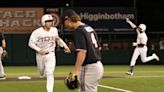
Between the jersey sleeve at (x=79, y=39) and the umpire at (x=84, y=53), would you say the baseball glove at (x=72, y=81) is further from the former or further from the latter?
the jersey sleeve at (x=79, y=39)

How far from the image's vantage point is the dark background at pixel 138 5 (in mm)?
37750

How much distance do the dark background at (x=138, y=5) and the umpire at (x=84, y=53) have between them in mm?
26884

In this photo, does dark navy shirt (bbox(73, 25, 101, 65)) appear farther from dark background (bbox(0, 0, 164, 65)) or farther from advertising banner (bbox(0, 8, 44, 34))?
advertising banner (bbox(0, 8, 44, 34))

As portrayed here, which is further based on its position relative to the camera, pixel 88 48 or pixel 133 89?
pixel 133 89

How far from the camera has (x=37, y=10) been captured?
1345 inches

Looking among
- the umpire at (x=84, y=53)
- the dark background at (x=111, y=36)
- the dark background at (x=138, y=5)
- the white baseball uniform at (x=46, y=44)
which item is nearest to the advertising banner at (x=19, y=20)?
the dark background at (x=111, y=36)

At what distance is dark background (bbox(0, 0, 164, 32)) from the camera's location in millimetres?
37750

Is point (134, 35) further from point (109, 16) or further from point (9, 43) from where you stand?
point (9, 43)

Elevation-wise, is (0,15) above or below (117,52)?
above

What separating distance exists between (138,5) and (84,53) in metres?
28.6

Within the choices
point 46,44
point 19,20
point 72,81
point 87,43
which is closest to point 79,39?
point 87,43

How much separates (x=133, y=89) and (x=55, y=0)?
71.8 feet

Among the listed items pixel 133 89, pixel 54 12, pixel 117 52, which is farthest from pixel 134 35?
pixel 133 89

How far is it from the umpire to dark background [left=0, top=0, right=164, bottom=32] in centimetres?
2688
